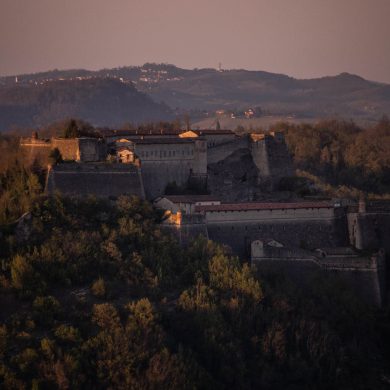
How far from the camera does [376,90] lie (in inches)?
7466

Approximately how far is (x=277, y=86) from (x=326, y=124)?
4185 inches

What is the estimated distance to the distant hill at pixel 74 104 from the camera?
121125 mm

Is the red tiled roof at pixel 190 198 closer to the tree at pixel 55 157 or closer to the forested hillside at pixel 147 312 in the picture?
the forested hillside at pixel 147 312


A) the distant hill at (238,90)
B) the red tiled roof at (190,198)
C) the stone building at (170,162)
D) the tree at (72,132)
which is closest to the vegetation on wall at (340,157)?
the stone building at (170,162)

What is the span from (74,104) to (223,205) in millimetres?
87732

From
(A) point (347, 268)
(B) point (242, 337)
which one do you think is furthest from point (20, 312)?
(A) point (347, 268)

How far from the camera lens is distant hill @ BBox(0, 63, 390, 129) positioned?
15638cm

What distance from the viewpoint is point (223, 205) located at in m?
39.7

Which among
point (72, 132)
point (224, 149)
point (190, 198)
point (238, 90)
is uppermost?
point (72, 132)

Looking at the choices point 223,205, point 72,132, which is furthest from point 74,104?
point 223,205

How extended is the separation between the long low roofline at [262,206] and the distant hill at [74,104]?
249 ft

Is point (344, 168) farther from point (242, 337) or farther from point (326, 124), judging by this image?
point (242, 337)

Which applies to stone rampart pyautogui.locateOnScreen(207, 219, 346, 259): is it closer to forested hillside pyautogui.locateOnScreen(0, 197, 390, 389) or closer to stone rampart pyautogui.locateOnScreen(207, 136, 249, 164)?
forested hillside pyautogui.locateOnScreen(0, 197, 390, 389)

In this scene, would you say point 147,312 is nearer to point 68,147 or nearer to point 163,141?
point 68,147
